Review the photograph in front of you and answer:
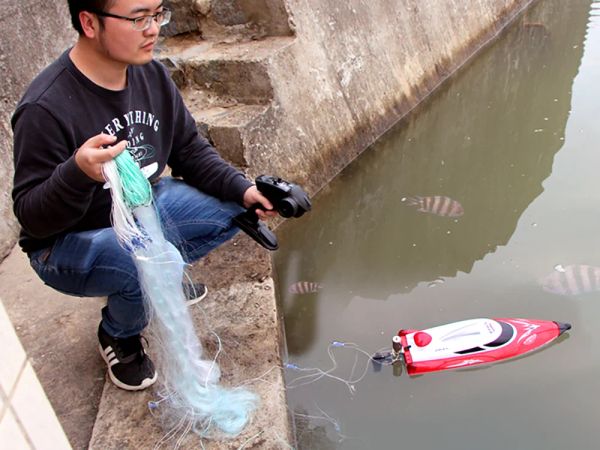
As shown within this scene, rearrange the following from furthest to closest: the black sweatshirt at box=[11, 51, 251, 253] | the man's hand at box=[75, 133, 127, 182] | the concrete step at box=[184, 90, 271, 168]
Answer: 1. the concrete step at box=[184, 90, 271, 168]
2. the black sweatshirt at box=[11, 51, 251, 253]
3. the man's hand at box=[75, 133, 127, 182]

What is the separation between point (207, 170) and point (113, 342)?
793mm

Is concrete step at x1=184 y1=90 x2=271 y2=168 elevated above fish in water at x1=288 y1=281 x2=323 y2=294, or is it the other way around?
concrete step at x1=184 y1=90 x2=271 y2=168

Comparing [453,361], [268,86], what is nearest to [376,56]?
[268,86]

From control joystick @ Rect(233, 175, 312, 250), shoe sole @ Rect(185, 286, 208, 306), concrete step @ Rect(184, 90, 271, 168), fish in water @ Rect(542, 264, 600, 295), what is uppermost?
control joystick @ Rect(233, 175, 312, 250)

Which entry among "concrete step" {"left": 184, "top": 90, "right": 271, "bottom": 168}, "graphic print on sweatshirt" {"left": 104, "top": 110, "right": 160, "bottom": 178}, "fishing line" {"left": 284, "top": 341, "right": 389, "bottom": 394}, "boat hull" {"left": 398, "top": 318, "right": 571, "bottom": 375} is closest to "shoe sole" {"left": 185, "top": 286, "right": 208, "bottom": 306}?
"fishing line" {"left": 284, "top": 341, "right": 389, "bottom": 394}

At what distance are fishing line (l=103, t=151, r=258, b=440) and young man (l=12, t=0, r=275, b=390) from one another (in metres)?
0.08

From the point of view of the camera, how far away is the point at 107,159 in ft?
5.23

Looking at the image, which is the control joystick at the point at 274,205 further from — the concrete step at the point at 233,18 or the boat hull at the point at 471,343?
the concrete step at the point at 233,18

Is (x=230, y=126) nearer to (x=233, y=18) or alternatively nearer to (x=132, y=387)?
(x=233, y=18)

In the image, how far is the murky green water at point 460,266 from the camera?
8.33ft

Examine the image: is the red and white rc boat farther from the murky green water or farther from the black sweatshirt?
the black sweatshirt

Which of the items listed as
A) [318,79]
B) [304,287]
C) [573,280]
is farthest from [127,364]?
[318,79]

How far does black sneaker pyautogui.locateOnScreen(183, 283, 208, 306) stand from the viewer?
99.2 inches

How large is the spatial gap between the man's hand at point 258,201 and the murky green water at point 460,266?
39.6 inches
